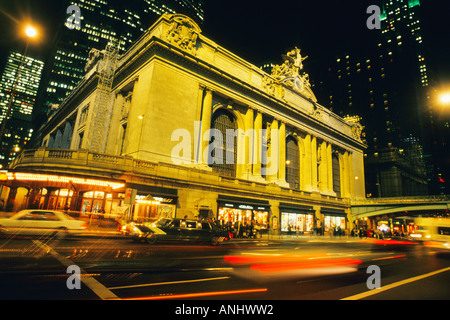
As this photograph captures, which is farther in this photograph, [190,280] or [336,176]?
[336,176]

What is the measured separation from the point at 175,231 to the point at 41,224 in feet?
24.4

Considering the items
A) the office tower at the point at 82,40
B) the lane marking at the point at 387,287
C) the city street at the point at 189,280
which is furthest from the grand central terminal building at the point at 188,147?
the office tower at the point at 82,40

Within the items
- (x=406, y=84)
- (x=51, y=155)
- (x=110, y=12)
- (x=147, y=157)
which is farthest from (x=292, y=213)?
(x=110, y=12)

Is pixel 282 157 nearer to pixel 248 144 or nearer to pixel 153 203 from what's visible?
pixel 248 144

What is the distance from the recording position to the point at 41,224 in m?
13.6

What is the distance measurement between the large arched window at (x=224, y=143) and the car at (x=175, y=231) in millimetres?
15810

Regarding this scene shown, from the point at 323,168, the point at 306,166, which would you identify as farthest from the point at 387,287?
the point at 323,168

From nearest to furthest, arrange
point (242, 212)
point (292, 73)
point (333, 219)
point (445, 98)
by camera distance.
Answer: point (445, 98) → point (242, 212) → point (333, 219) → point (292, 73)

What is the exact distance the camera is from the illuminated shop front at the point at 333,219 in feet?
137

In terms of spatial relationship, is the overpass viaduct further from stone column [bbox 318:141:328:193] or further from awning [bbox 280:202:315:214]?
awning [bbox 280:202:315:214]

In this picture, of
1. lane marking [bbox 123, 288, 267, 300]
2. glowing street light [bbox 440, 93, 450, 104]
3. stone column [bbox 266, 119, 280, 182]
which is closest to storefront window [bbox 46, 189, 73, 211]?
lane marking [bbox 123, 288, 267, 300]

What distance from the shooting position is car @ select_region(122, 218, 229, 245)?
46.2 ft

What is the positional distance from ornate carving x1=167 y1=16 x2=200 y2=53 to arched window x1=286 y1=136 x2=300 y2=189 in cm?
2369
